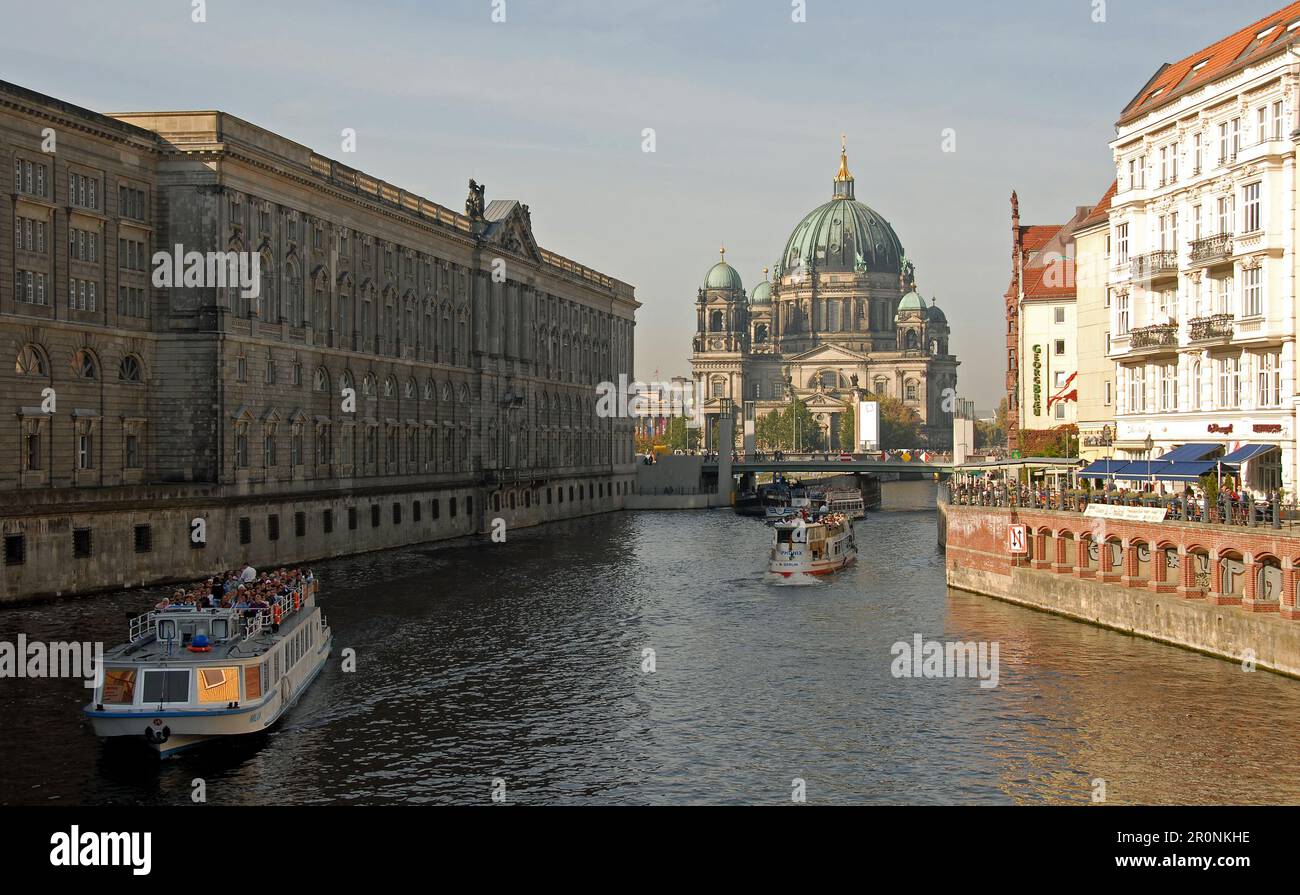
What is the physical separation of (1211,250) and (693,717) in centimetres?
3306

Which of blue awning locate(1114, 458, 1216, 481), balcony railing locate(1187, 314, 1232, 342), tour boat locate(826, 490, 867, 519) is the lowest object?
tour boat locate(826, 490, 867, 519)

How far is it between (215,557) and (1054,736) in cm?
4730

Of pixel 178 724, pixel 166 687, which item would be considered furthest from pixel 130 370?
pixel 178 724

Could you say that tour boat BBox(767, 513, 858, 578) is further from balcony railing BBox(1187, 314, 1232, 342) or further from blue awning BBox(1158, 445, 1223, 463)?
balcony railing BBox(1187, 314, 1232, 342)

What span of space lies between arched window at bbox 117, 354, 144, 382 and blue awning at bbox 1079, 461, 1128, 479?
47.2 meters

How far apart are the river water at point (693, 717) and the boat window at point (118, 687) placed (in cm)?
138

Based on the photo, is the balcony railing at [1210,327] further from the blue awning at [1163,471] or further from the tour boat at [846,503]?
the tour boat at [846,503]

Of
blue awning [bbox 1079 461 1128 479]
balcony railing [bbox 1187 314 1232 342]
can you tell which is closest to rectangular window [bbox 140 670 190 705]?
blue awning [bbox 1079 461 1128 479]

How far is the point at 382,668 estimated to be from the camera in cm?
5209

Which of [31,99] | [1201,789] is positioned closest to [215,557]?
[31,99]

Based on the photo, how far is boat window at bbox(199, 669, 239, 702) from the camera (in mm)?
40156

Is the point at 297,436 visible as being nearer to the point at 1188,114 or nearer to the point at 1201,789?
the point at 1188,114

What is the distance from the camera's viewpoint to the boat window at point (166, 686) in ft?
130

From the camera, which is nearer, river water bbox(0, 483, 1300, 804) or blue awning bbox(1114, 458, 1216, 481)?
river water bbox(0, 483, 1300, 804)
